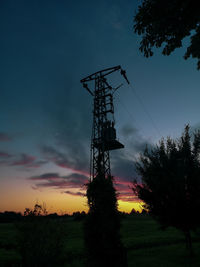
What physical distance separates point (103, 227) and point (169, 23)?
470 inches

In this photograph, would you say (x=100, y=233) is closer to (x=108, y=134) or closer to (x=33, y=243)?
(x=33, y=243)

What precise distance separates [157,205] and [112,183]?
5.58 metres

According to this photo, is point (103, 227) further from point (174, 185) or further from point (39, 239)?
point (174, 185)

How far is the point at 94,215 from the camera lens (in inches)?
521

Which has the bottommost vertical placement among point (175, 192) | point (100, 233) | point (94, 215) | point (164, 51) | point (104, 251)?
point (104, 251)

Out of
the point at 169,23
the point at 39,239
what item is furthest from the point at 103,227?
the point at 169,23

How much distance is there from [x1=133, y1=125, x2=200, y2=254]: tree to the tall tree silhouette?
525 centimetres

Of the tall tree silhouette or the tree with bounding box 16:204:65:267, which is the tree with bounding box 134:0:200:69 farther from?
the tree with bounding box 16:204:65:267

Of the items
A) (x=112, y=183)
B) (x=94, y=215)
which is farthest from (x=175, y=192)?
(x=94, y=215)

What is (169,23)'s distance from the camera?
837 centimetres

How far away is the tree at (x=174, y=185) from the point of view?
15758mm

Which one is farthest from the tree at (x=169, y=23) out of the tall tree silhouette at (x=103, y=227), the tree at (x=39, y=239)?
the tree at (x=39, y=239)

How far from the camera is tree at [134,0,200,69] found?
7.73 m

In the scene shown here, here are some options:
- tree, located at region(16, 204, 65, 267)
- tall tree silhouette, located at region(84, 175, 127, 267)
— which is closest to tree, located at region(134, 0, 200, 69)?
tall tree silhouette, located at region(84, 175, 127, 267)
